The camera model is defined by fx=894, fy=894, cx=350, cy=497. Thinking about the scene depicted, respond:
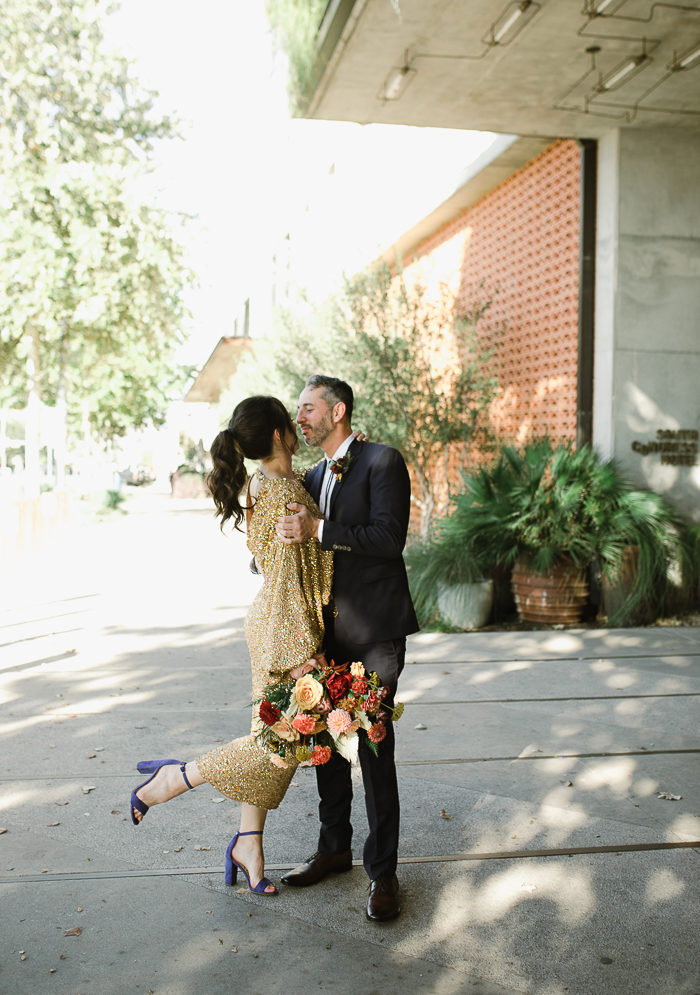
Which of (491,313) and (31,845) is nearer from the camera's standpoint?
(31,845)

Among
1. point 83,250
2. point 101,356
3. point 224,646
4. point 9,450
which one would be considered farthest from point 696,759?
point 9,450

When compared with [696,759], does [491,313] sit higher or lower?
higher

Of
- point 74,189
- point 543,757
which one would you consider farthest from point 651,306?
point 74,189

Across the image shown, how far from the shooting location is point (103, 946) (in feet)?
10.3

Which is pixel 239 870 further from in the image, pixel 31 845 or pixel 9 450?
pixel 9 450

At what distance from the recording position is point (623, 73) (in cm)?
847

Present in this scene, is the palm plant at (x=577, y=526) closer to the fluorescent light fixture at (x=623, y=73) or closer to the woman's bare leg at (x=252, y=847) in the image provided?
the fluorescent light fixture at (x=623, y=73)

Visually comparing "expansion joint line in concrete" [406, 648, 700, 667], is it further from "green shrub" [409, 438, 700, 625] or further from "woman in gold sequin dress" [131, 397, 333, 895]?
"woman in gold sequin dress" [131, 397, 333, 895]

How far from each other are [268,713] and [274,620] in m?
0.34

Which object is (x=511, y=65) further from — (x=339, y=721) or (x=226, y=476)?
(x=339, y=721)

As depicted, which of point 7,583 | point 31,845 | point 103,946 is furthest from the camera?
point 7,583

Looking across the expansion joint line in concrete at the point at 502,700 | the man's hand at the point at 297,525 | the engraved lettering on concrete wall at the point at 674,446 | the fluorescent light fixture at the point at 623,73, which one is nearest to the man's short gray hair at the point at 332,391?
the man's hand at the point at 297,525

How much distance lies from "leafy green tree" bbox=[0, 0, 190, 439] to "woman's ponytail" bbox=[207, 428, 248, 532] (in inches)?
555

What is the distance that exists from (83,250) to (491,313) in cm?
807
